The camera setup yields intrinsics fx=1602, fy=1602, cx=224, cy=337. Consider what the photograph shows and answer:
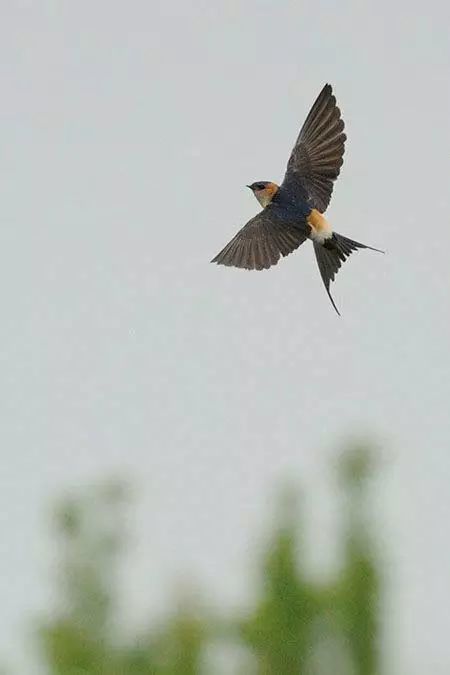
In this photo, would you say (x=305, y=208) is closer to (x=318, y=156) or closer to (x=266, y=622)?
(x=318, y=156)

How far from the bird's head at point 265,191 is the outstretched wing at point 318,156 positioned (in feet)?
0.25

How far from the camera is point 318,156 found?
764cm

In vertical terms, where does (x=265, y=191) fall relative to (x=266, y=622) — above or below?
above

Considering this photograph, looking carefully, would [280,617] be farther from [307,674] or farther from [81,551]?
[81,551]

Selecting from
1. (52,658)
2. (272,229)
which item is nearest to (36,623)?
(52,658)

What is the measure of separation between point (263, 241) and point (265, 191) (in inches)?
17.5

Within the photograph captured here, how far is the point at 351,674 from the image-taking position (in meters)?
5.14

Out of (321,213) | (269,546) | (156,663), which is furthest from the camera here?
(321,213)

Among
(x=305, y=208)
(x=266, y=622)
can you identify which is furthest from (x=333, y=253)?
(x=266, y=622)

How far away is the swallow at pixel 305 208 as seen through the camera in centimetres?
718

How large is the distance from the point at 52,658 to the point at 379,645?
3.52 feet

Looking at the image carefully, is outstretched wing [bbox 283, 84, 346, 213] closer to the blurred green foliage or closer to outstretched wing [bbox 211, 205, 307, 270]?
outstretched wing [bbox 211, 205, 307, 270]

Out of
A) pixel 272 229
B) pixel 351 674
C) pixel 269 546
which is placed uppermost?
pixel 272 229

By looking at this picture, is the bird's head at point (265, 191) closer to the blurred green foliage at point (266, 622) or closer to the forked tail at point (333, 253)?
the forked tail at point (333, 253)
